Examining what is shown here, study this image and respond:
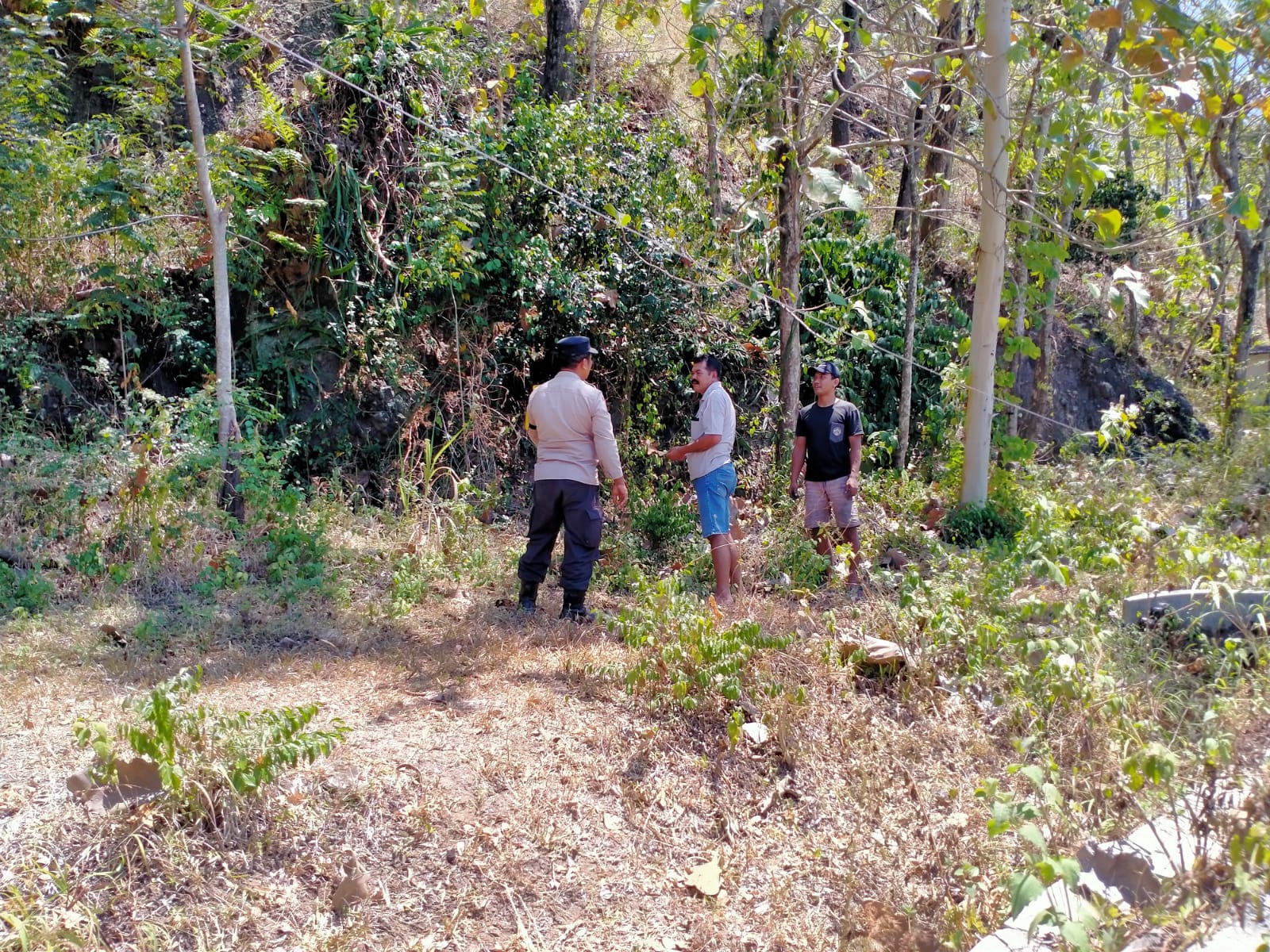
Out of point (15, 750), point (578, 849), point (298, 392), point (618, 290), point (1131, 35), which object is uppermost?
point (1131, 35)

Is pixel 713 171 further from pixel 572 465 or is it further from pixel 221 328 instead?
pixel 221 328

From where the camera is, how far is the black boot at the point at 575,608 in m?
6.14

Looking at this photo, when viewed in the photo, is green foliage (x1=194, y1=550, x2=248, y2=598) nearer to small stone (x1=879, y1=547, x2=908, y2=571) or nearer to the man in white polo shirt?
the man in white polo shirt

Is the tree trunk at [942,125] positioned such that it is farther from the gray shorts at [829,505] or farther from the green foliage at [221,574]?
the green foliage at [221,574]

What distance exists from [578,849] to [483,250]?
6214 millimetres

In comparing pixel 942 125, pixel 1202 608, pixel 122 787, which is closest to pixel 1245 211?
pixel 1202 608

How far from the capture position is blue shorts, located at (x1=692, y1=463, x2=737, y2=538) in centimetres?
647

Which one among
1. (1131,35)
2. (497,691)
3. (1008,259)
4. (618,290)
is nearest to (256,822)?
(497,691)

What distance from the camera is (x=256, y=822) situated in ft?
11.3

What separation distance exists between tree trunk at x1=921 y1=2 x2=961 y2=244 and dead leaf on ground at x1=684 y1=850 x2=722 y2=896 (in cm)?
522

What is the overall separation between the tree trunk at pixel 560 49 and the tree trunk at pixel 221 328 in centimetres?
416

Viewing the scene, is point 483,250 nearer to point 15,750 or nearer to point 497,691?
point 497,691

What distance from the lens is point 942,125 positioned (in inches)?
318

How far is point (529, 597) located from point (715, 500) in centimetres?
142
